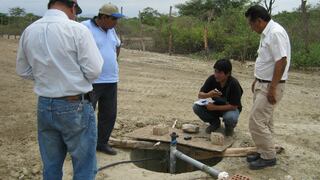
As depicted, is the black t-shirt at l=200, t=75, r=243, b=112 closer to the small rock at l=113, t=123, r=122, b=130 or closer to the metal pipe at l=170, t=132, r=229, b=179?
the metal pipe at l=170, t=132, r=229, b=179

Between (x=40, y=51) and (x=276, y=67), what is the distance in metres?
2.37

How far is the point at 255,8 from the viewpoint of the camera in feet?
14.4

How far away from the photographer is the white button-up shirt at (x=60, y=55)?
9.57 ft

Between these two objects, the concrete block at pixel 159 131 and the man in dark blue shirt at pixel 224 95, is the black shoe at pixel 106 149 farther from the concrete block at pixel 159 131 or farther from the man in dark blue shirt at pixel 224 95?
the man in dark blue shirt at pixel 224 95

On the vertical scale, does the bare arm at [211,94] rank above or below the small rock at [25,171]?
above

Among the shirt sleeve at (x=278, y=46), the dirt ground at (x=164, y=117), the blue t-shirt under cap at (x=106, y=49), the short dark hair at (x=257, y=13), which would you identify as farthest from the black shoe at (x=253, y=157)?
the blue t-shirt under cap at (x=106, y=49)

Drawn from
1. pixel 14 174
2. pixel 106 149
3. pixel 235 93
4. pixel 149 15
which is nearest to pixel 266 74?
pixel 235 93

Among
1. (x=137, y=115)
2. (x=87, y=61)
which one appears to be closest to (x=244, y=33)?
(x=137, y=115)

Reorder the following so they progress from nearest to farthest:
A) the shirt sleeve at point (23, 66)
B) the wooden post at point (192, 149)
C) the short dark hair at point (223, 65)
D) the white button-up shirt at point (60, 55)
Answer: the white button-up shirt at point (60, 55) < the shirt sleeve at point (23, 66) < the wooden post at point (192, 149) < the short dark hair at point (223, 65)

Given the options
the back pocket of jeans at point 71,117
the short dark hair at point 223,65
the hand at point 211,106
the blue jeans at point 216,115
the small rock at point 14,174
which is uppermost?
the short dark hair at point 223,65

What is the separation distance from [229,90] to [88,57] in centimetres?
275

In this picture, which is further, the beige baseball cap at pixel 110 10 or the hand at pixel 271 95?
the beige baseball cap at pixel 110 10

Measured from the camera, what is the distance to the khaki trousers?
176 inches

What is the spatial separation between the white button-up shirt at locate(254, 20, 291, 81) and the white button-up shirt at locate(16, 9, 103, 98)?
198 centimetres
